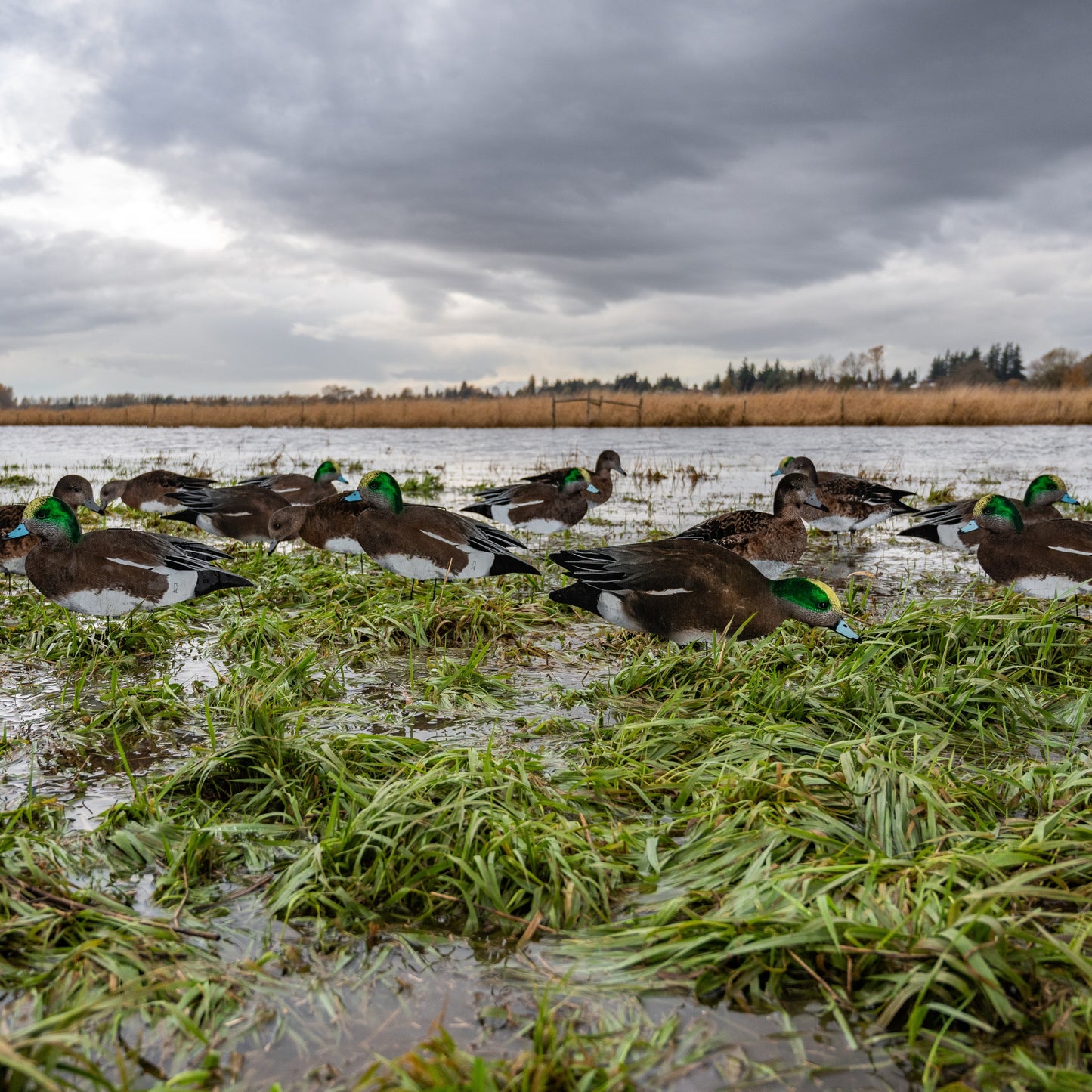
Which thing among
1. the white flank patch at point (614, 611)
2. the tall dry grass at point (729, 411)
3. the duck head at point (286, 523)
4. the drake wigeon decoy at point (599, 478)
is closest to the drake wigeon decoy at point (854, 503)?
the drake wigeon decoy at point (599, 478)

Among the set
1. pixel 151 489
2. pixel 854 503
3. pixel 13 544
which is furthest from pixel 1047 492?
pixel 151 489

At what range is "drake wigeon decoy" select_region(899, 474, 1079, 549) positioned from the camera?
23.1 feet

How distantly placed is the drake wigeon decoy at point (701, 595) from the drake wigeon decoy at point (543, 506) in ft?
13.5

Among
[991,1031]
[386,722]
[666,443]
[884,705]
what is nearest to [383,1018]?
[991,1031]

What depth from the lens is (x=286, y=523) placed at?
7840 mm

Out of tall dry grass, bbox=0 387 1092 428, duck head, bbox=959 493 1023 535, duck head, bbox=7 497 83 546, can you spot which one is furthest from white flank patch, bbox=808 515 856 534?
tall dry grass, bbox=0 387 1092 428

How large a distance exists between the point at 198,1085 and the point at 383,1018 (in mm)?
395

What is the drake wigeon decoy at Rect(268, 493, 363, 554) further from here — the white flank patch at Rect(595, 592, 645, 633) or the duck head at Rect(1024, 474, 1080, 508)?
the duck head at Rect(1024, 474, 1080, 508)

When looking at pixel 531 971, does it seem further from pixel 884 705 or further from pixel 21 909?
pixel 884 705

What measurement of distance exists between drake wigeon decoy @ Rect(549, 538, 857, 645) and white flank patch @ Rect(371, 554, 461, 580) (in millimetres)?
1678

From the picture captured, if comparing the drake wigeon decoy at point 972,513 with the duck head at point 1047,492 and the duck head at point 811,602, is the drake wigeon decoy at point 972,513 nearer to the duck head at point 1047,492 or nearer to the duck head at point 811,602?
the duck head at point 1047,492

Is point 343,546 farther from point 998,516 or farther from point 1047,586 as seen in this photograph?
point 1047,586

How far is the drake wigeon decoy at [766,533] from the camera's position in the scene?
22.2 ft

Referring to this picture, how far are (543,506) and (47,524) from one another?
190 inches
